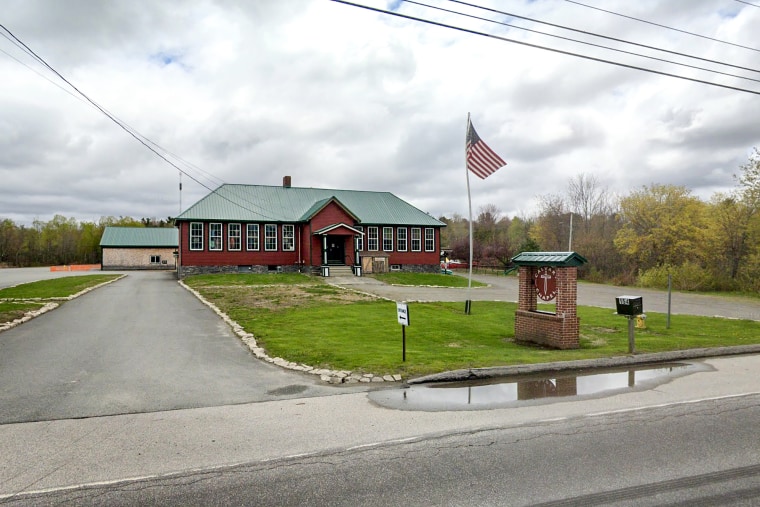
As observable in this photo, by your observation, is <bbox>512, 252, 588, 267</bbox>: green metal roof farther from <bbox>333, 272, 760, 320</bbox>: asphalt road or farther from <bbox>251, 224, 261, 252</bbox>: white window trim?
<bbox>251, 224, 261, 252</bbox>: white window trim


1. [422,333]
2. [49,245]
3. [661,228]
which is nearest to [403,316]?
[422,333]

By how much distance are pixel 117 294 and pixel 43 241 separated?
92.6m

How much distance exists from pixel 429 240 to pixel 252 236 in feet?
48.2

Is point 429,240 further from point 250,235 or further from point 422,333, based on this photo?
point 422,333

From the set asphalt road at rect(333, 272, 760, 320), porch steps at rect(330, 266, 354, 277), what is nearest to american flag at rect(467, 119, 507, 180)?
asphalt road at rect(333, 272, 760, 320)

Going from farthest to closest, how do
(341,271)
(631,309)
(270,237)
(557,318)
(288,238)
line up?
(288,238) → (270,237) → (341,271) → (557,318) → (631,309)

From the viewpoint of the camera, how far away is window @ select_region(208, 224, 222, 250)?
125 feet

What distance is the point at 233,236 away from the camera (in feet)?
127

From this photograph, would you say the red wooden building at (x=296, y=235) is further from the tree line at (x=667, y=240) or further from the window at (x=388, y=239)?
the tree line at (x=667, y=240)

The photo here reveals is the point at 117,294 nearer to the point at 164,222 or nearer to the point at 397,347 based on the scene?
the point at 397,347

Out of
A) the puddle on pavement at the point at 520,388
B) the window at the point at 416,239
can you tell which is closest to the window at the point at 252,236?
the window at the point at 416,239

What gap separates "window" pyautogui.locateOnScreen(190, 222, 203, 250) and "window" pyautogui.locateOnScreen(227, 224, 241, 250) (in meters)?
1.99

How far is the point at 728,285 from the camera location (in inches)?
1326

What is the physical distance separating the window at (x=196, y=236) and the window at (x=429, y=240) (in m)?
18.2
